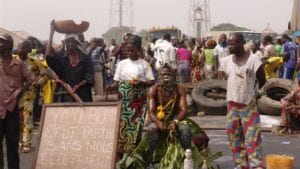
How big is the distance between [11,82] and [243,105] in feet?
8.81

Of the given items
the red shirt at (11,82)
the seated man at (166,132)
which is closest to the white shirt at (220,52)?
the seated man at (166,132)

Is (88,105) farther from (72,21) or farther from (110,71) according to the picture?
(110,71)

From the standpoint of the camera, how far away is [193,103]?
14422 mm

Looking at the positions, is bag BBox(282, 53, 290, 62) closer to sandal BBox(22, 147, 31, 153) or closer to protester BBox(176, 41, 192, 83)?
protester BBox(176, 41, 192, 83)

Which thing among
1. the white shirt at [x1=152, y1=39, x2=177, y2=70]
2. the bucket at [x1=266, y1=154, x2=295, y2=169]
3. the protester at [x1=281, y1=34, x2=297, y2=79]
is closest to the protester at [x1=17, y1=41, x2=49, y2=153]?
the bucket at [x1=266, y1=154, x2=295, y2=169]

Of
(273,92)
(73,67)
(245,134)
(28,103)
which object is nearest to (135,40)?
(73,67)

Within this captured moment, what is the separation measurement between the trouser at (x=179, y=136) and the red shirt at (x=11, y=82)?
154 cm

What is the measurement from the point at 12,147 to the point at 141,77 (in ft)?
6.13

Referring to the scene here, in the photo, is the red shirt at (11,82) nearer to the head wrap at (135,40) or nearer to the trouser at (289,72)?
the head wrap at (135,40)

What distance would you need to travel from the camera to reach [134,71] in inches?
312

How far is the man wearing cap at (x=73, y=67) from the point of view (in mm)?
7864

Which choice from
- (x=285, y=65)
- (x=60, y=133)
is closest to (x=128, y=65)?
(x=60, y=133)

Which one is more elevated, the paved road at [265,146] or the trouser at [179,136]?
the trouser at [179,136]

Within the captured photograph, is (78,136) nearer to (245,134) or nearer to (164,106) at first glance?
(164,106)
